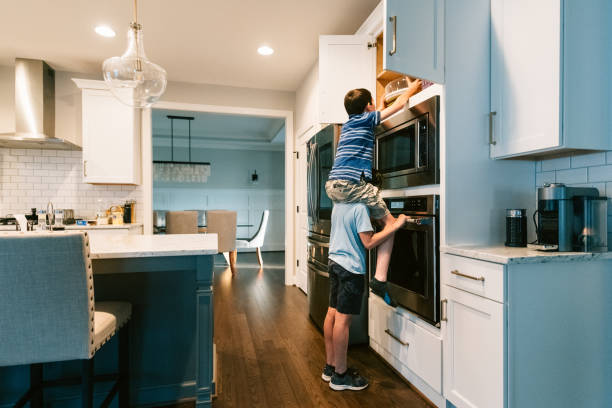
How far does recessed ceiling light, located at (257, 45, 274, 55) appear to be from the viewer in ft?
11.0

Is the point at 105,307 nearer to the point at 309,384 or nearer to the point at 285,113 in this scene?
the point at 309,384

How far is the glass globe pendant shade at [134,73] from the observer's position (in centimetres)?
186

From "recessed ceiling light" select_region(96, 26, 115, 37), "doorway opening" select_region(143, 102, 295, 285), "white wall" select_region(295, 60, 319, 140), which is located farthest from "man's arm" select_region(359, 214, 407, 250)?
"doorway opening" select_region(143, 102, 295, 285)

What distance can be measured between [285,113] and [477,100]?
305 centimetres

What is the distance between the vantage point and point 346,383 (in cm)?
189

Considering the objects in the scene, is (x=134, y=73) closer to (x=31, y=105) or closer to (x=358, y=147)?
(x=358, y=147)

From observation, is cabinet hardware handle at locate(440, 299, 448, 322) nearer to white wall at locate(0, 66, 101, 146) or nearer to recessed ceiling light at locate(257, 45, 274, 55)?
recessed ceiling light at locate(257, 45, 274, 55)

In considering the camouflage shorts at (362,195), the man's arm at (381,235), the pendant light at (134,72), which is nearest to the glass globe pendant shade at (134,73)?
the pendant light at (134,72)

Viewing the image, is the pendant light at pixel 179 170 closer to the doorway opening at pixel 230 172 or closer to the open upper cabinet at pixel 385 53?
the doorway opening at pixel 230 172

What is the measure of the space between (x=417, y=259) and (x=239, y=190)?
21.2 ft

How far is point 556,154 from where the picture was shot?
166cm

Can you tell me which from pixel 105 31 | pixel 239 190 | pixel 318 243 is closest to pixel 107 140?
pixel 105 31

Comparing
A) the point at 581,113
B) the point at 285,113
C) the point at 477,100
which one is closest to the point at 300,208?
the point at 285,113

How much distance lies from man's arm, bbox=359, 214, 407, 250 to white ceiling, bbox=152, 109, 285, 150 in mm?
4367
